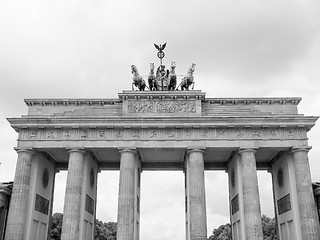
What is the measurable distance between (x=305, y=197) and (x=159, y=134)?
13.8m

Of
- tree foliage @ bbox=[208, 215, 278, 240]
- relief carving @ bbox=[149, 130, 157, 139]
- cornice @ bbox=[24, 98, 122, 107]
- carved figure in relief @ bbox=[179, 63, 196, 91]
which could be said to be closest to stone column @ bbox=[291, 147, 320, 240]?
carved figure in relief @ bbox=[179, 63, 196, 91]

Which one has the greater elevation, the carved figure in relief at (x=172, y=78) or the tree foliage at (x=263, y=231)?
the carved figure in relief at (x=172, y=78)

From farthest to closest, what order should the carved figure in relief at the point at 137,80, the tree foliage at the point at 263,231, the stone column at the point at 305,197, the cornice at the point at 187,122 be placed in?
the tree foliage at the point at 263,231, the carved figure in relief at the point at 137,80, the cornice at the point at 187,122, the stone column at the point at 305,197

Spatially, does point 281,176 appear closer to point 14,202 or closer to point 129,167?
point 129,167

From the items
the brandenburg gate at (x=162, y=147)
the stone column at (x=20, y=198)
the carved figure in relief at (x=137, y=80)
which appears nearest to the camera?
the stone column at (x=20, y=198)

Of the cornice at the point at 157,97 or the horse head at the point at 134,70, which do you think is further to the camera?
the horse head at the point at 134,70

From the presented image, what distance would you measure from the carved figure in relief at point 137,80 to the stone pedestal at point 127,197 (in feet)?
22.6

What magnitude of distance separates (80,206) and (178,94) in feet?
45.0

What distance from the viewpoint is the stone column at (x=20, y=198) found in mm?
30052

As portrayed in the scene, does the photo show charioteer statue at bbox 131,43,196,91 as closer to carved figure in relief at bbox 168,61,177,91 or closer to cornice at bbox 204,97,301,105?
carved figure in relief at bbox 168,61,177,91

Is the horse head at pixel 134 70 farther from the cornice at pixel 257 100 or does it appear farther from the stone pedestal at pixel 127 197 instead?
the stone pedestal at pixel 127 197

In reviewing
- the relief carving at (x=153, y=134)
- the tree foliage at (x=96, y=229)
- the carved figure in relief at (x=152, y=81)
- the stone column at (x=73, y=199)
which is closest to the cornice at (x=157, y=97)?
the carved figure in relief at (x=152, y=81)

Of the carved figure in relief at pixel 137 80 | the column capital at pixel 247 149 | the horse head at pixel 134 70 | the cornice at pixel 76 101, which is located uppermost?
the horse head at pixel 134 70

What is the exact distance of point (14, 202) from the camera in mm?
30984
